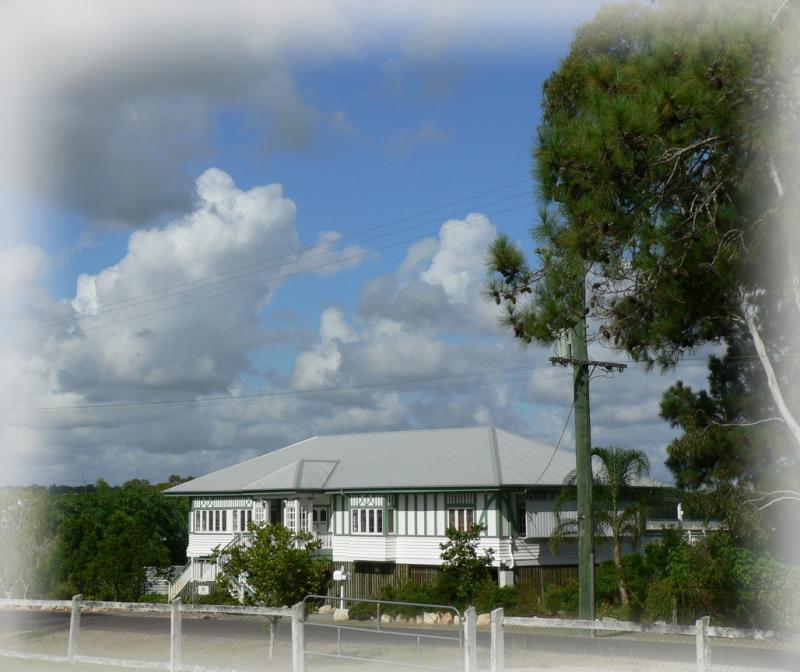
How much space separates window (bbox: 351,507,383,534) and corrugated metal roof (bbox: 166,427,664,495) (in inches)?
37.5

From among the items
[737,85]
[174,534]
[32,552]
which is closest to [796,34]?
[737,85]

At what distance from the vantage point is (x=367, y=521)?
42375 mm

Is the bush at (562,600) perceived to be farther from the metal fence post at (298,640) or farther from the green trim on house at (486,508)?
the metal fence post at (298,640)

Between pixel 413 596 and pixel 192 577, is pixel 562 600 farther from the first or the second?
pixel 192 577

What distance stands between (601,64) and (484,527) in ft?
86.4

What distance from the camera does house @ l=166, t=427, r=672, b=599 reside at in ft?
127

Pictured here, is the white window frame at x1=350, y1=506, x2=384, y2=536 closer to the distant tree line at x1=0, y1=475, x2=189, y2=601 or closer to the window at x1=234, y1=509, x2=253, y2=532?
the window at x1=234, y1=509, x2=253, y2=532

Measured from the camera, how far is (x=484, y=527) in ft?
125

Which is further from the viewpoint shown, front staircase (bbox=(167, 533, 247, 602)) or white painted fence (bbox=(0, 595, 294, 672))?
front staircase (bbox=(167, 533, 247, 602))

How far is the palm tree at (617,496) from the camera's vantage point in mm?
32781

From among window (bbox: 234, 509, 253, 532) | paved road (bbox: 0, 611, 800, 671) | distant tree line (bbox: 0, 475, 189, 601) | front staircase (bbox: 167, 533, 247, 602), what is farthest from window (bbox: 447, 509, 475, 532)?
distant tree line (bbox: 0, 475, 189, 601)

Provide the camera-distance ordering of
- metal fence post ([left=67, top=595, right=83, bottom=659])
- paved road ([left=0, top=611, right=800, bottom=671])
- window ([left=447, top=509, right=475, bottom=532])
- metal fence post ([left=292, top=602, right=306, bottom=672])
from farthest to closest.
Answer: window ([left=447, top=509, right=475, bottom=532]), paved road ([left=0, top=611, right=800, bottom=671]), metal fence post ([left=67, top=595, right=83, bottom=659]), metal fence post ([left=292, top=602, right=306, bottom=672])

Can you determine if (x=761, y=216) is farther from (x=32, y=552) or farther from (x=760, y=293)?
(x=32, y=552)

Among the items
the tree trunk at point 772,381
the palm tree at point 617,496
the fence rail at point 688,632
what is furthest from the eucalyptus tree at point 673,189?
the palm tree at point 617,496
